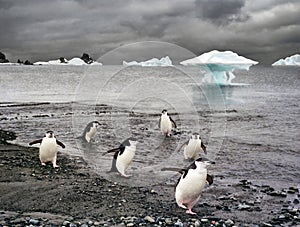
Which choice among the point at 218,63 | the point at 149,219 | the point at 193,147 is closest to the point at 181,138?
the point at 193,147

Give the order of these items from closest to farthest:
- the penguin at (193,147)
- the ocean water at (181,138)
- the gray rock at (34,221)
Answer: the gray rock at (34,221)
the ocean water at (181,138)
the penguin at (193,147)

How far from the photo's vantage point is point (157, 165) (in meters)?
12.4

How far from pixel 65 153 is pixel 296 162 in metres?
7.44

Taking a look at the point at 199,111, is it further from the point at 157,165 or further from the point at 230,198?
the point at 230,198

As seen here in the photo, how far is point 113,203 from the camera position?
805cm

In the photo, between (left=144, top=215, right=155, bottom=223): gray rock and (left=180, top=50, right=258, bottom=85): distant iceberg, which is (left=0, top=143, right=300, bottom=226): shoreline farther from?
(left=180, top=50, right=258, bottom=85): distant iceberg

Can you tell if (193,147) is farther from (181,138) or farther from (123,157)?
(181,138)

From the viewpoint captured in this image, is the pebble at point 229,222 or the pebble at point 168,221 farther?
the pebble at point 229,222

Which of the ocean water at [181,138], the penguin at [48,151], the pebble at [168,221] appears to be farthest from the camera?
the ocean water at [181,138]

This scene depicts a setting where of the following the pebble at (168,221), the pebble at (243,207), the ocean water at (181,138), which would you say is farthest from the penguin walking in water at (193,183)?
the ocean water at (181,138)

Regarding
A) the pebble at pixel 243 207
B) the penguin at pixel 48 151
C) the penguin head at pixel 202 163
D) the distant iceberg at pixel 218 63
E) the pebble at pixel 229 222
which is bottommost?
the pebble at pixel 243 207

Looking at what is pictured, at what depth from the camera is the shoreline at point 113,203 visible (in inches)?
280

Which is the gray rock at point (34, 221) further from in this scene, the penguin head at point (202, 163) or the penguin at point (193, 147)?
the penguin at point (193, 147)

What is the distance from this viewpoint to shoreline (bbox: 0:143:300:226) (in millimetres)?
7121
